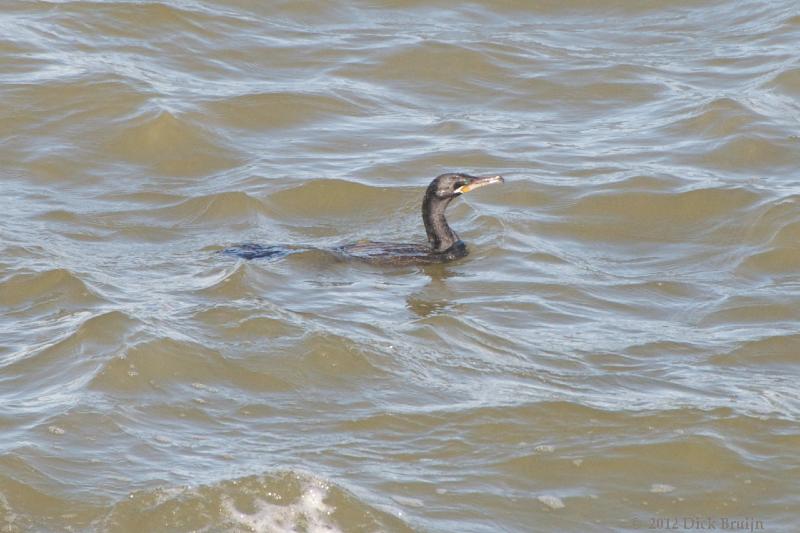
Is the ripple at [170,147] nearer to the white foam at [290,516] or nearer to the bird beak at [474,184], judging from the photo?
the bird beak at [474,184]

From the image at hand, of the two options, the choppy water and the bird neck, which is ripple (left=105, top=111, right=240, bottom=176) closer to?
the choppy water

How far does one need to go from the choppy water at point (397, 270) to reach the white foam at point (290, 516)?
1 centimetres

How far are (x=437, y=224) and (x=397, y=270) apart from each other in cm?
51

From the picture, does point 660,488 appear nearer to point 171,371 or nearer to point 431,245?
point 171,371

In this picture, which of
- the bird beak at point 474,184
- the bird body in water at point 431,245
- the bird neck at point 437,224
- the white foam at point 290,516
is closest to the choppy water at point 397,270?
the white foam at point 290,516

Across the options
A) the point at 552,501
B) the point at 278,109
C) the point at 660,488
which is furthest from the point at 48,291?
the point at 278,109

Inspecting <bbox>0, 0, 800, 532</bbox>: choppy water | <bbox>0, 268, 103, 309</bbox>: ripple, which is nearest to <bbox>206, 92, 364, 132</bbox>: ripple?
<bbox>0, 0, 800, 532</bbox>: choppy water

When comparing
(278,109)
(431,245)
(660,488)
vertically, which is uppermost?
(278,109)

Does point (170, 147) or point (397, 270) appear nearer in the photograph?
point (397, 270)

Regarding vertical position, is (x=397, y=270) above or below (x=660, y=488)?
below

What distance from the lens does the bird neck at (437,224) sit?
1080 centimetres

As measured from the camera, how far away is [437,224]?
10836 mm

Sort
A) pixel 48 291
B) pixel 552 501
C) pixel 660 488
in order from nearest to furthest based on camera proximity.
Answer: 1. pixel 552 501
2. pixel 660 488
3. pixel 48 291

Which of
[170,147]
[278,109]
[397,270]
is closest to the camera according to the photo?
[397,270]
